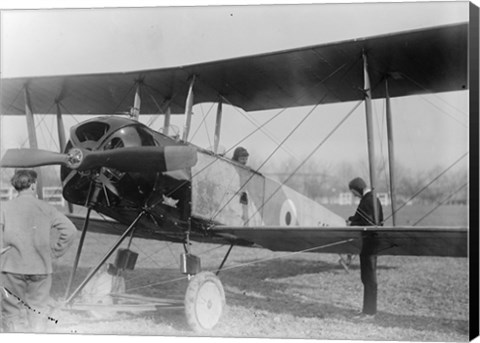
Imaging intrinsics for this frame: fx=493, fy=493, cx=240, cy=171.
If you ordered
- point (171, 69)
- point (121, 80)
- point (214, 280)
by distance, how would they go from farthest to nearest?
point (121, 80) < point (171, 69) < point (214, 280)

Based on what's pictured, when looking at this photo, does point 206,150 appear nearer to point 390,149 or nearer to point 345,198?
point 390,149

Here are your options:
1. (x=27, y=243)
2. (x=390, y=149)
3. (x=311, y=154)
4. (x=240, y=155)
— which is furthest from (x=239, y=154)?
(x=27, y=243)

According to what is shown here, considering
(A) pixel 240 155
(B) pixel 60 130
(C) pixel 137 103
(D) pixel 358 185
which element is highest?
(C) pixel 137 103

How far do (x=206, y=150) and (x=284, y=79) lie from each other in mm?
1005

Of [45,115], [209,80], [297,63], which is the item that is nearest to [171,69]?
[209,80]

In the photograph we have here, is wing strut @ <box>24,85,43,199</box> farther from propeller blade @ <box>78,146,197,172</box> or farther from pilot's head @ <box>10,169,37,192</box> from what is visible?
propeller blade @ <box>78,146,197,172</box>

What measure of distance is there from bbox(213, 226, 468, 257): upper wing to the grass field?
146 mm

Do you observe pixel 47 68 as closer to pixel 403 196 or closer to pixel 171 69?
Answer: pixel 171 69

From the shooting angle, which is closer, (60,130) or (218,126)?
(218,126)

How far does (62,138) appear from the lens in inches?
197

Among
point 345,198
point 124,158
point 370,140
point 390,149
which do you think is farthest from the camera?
point 345,198

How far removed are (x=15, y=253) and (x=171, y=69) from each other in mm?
2073

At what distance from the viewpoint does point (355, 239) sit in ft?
13.9

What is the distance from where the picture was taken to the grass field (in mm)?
3885
